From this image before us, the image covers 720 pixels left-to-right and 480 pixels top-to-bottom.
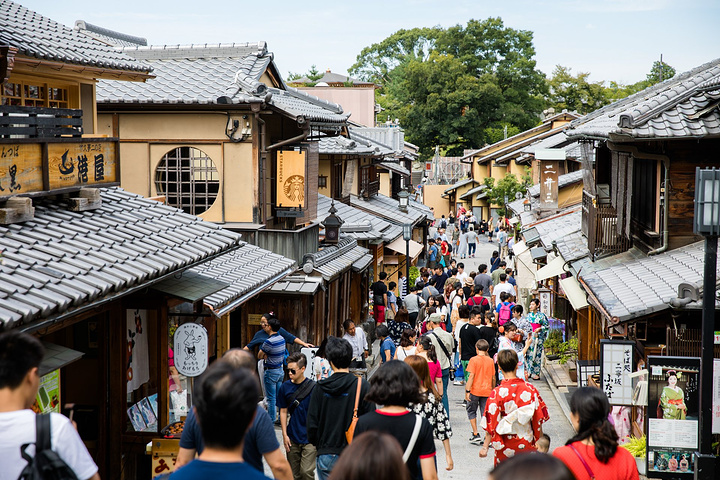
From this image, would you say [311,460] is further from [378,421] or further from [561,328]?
[561,328]

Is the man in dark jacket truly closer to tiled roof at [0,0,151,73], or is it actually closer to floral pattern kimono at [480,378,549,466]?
floral pattern kimono at [480,378,549,466]

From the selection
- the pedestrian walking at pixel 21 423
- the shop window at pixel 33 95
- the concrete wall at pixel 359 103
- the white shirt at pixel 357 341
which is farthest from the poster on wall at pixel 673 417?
the concrete wall at pixel 359 103

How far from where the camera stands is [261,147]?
16266 millimetres

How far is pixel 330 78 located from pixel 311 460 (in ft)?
199

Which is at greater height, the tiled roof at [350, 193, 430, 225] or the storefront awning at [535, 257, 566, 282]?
the tiled roof at [350, 193, 430, 225]

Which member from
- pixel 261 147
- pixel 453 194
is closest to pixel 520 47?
pixel 453 194

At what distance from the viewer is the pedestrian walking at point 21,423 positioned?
3.98 meters

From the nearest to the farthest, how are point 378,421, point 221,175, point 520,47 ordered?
point 378,421, point 221,175, point 520,47

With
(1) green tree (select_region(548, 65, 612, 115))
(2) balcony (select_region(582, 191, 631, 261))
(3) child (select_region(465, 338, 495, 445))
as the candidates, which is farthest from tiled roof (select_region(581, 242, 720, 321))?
(1) green tree (select_region(548, 65, 612, 115))

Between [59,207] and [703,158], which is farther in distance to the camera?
[703,158]

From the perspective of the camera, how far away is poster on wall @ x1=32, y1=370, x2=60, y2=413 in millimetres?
6867

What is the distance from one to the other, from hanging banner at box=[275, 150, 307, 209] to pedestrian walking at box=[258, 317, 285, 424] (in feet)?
16.0

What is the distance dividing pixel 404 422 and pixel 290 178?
12.0 meters

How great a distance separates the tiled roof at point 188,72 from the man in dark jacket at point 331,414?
981 centimetres
